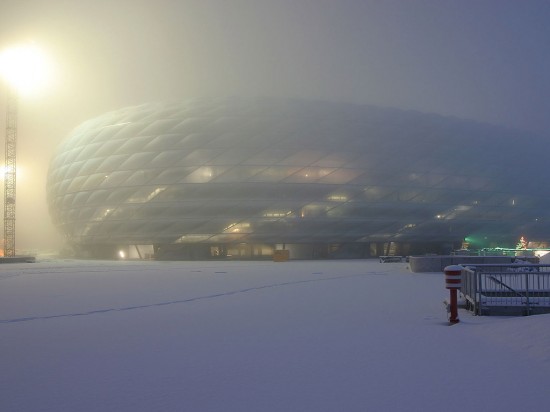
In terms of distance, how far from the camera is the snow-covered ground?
18.0ft

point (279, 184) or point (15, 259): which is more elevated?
point (279, 184)

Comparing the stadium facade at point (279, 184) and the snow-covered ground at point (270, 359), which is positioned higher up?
the stadium facade at point (279, 184)

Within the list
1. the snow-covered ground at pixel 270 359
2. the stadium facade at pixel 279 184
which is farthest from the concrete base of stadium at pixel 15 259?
the snow-covered ground at pixel 270 359

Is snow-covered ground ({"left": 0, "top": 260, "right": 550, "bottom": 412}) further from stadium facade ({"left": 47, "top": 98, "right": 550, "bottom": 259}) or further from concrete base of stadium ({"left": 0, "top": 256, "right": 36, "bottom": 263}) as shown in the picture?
concrete base of stadium ({"left": 0, "top": 256, "right": 36, "bottom": 263})

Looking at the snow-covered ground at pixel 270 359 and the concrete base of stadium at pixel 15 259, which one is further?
the concrete base of stadium at pixel 15 259

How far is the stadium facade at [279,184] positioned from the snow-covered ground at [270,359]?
1591 inches

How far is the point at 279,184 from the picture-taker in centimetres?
5366

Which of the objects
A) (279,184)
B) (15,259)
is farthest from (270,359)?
(15,259)

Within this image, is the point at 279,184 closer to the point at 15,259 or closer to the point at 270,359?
the point at 15,259

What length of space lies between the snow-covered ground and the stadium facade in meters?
40.4

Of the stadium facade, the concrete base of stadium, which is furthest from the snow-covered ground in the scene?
the concrete base of stadium

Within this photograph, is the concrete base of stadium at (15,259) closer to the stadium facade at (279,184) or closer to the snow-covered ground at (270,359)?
the stadium facade at (279,184)

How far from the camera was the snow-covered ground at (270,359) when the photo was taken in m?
5.50

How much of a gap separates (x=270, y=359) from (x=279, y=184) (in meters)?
46.5
